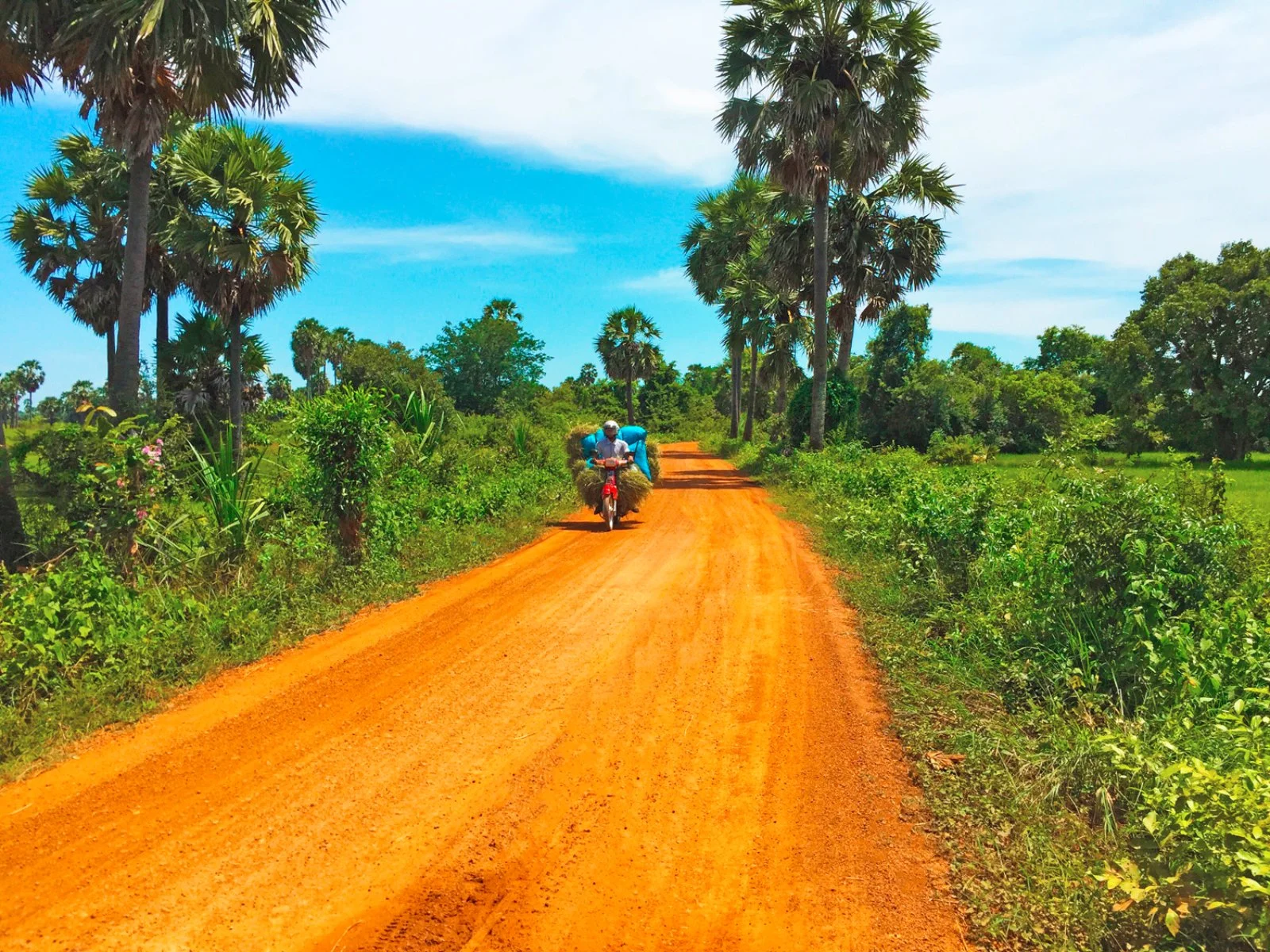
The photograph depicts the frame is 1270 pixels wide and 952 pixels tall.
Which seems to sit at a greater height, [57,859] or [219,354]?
[219,354]

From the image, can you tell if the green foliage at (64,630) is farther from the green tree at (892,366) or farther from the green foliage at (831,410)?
the green tree at (892,366)

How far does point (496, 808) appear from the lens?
4.01 meters

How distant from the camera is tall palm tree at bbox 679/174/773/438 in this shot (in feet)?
117

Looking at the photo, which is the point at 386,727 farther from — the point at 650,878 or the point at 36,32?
the point at 36,32

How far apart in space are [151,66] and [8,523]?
5813 millimetres

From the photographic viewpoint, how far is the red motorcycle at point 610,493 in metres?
12.9

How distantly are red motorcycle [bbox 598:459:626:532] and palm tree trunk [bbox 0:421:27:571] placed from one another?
7504 mm

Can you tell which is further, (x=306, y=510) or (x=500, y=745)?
(x=306, y=510)

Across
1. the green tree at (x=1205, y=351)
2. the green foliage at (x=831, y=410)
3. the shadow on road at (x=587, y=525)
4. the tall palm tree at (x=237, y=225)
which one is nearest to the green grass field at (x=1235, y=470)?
the green tree at (x=1205, y=351)

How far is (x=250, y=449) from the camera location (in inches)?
404

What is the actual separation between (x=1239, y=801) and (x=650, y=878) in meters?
2.35

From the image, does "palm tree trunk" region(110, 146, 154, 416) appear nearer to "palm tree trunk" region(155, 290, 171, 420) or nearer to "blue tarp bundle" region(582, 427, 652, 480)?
"blue tarp bundle" region(582, 427, 652, 480)

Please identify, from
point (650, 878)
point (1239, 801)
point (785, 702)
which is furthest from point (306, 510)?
point (1239, 801)

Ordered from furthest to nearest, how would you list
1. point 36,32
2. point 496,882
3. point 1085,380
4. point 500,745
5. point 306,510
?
1. point 1085,380
2. point 36,32
3. point 306,510
4. point 500,745
5. point 496,882
